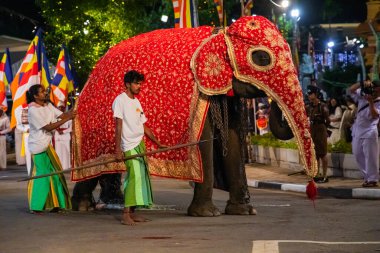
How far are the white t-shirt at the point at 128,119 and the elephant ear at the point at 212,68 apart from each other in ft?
3.06

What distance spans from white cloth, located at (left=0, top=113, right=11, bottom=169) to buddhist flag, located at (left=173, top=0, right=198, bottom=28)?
21.7 ft

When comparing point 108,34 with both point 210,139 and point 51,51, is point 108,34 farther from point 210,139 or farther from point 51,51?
point 210,139

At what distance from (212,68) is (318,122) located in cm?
689

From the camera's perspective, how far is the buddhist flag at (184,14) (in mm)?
24188

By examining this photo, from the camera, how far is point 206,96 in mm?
12922

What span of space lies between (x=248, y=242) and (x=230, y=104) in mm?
3425

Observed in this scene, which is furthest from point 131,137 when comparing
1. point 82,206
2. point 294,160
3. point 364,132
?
point 294,160

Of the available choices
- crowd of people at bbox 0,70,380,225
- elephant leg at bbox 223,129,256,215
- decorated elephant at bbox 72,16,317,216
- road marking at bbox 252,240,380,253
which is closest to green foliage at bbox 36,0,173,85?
crowd of people at bbox 0,70,380,225

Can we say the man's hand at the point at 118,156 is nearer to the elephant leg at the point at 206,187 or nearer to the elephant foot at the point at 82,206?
the elephant leg at the point at 206,187

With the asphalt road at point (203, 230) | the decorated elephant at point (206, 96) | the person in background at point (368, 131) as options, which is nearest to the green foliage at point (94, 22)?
the person in background at point (368, 131)

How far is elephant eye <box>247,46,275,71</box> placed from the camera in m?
12.8

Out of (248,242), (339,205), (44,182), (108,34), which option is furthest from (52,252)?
(108,34)

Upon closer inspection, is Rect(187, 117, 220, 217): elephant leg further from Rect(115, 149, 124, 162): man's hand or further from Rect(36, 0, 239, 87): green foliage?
Rect(36, 0, 239, 87): green foliage

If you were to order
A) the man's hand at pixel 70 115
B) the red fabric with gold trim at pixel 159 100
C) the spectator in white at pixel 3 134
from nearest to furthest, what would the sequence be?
the red fabric with gold trim at pixel 159 100 < the man's hand at pixel 70 115 < the spectator in white at pixel 3 134
